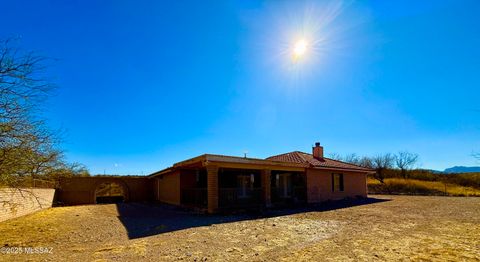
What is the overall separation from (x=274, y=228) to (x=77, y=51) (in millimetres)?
8687

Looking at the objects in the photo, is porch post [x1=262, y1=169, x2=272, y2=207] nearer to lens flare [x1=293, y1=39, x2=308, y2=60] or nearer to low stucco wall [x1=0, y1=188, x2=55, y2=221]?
lens flare [x1=293, y1=39, x2=308, y2=60]

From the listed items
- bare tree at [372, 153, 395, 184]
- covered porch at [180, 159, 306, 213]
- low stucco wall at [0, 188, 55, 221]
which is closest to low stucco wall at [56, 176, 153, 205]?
low stucco wall at [0, 188, 55, 221]

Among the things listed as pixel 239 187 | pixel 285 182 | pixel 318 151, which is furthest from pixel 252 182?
pixel 318 151

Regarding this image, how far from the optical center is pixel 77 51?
32.1ft

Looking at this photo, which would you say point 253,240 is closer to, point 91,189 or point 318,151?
point 318,151

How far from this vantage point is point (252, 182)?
1842 cm

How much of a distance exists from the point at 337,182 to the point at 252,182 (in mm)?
6846

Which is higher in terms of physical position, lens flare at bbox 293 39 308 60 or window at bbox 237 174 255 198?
lens flare at bbox 293 39 308 60

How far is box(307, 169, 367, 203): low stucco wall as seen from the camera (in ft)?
60.5

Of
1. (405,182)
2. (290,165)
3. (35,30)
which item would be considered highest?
(35,30)

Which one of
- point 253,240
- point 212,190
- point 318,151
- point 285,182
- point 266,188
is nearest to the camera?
point 253,240

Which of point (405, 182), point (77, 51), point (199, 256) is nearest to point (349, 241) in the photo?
point (199, 256)

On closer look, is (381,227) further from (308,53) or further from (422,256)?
(308,53)

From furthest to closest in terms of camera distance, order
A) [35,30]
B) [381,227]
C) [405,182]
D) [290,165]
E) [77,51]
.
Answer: [405,182] → [290,165] → [77,51] → [381,227] → [35,30]
